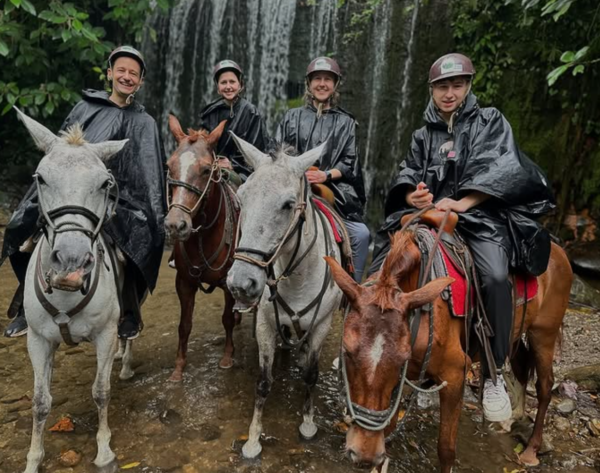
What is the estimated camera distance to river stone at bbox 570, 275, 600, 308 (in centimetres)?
687

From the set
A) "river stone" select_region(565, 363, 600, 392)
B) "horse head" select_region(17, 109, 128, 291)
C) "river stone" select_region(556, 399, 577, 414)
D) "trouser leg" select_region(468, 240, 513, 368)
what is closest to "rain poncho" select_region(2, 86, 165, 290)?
"horse head" select_region(17, 109, 128, 291)

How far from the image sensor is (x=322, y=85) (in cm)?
446

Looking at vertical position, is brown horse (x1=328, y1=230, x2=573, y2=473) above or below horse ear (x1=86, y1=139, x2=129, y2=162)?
below

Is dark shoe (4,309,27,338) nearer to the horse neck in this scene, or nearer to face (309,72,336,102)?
the horse neck

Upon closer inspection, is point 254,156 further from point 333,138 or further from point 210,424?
point 210,424

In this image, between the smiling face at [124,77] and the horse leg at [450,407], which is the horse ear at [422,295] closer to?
the horse leg at [450,407]

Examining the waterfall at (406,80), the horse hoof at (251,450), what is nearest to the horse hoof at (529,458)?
the horse hoof at (251,450)

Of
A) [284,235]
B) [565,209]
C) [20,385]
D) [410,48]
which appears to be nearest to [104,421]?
[20,385]

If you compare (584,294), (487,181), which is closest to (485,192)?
(487,181)

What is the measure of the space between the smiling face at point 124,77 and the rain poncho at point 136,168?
0.10 meters

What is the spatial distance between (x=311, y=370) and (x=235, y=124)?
3.06 m

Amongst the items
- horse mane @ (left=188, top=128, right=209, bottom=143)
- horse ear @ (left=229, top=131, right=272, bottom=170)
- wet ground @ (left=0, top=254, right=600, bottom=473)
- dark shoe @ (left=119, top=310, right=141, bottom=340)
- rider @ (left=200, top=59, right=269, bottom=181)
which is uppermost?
rider @ (left=200, top=59, right=269, bottom=181)

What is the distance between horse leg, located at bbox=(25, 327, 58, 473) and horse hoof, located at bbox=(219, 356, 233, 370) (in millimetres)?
1842

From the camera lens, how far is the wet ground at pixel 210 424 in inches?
122
